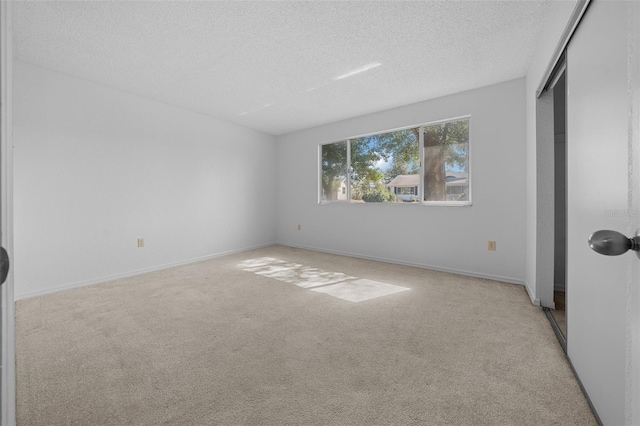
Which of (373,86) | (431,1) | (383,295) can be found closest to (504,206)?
(383,295)

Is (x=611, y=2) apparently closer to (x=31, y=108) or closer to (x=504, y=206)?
(x=504, y=206)

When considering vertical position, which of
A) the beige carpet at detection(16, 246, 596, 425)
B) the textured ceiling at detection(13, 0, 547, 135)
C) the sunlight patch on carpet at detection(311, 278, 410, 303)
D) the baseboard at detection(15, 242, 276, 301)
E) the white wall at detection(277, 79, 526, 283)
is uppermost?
the textured ceiling at detection(13, 0, 547, 135)

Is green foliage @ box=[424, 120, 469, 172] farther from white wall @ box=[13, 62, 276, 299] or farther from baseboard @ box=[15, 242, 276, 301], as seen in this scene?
baseboard @ box=[15, 242, 276, 301]

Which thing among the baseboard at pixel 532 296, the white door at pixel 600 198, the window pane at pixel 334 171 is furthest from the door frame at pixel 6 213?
the window pane at pixel 334 171

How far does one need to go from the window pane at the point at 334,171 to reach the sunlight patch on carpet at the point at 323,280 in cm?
165

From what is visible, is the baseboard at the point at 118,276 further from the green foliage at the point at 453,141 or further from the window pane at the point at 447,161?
the green foliage at the point at 453,141

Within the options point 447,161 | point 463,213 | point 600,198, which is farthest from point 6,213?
point 447,161

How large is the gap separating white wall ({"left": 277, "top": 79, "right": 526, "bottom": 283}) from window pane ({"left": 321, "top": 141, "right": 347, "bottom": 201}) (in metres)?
0.17

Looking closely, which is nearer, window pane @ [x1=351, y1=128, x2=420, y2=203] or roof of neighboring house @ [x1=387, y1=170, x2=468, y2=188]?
roof of neighboring house @ [x1=387, y1=170, x2=468, y2=188]

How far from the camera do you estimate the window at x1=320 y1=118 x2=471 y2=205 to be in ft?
12.6

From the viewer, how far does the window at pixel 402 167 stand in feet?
12.6

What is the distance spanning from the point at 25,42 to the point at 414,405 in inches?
164

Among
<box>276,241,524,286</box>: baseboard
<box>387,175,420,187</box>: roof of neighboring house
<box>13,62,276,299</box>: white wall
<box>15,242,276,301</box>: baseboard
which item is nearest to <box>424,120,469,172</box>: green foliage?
<box>387,175,420,187</box>: roof of neighboring house

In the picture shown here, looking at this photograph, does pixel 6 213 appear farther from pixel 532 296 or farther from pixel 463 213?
pixel 463 213
